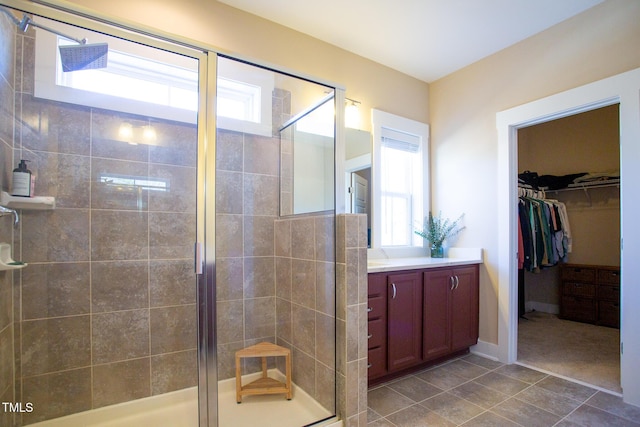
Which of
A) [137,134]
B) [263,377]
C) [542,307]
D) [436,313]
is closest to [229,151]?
[137,134]

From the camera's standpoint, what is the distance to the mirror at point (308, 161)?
2.03 m

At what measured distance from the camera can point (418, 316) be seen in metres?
2.44

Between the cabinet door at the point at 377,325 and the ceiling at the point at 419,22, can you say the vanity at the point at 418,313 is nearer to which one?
the cabinet door at the point at 377,325

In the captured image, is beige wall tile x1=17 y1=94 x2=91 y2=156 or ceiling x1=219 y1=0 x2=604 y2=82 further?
ceiling x1=219 y1=0 x2=604 y2=82

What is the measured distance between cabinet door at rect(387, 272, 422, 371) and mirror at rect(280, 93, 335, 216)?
796 millimetres


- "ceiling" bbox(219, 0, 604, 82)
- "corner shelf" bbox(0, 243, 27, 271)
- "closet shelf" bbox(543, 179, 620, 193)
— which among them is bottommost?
"corner shelf" bbox(0, 243, 27, 271)

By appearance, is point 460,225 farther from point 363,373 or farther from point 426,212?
point 363,373

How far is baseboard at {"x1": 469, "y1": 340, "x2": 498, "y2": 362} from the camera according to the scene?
277 centimetres

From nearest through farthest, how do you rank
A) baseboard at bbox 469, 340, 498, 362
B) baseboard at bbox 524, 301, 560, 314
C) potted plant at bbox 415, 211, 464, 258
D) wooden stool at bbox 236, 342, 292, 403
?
1. wooden stool at bbox 236, 342, 292, 403
2. baseboard at bbox 469, 340, 498, 362
3. potted plant at bbox 415, 211, 464, 258
4. baseboard at bbox 524, 301, 560, 314

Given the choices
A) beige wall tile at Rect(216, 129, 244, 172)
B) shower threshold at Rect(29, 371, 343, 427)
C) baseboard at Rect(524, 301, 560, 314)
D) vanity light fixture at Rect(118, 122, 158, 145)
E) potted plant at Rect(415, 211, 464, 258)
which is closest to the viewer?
shower threshold at Rect(29, 371, 343, 427)

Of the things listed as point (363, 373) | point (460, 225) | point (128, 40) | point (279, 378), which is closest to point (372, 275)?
point (363, 373)

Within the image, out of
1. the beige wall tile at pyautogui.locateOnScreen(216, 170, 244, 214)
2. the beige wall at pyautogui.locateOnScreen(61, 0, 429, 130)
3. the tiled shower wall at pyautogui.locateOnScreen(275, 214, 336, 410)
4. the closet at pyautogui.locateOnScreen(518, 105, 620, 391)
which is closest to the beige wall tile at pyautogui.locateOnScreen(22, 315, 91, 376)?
the beige wall tile at pyautogui.locateOnScreen(216, 170, 244, 214)

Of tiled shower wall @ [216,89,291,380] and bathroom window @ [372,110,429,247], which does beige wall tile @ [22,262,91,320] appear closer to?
tiled shower wall @ [216,89,291,380]

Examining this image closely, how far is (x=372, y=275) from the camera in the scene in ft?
7.16
